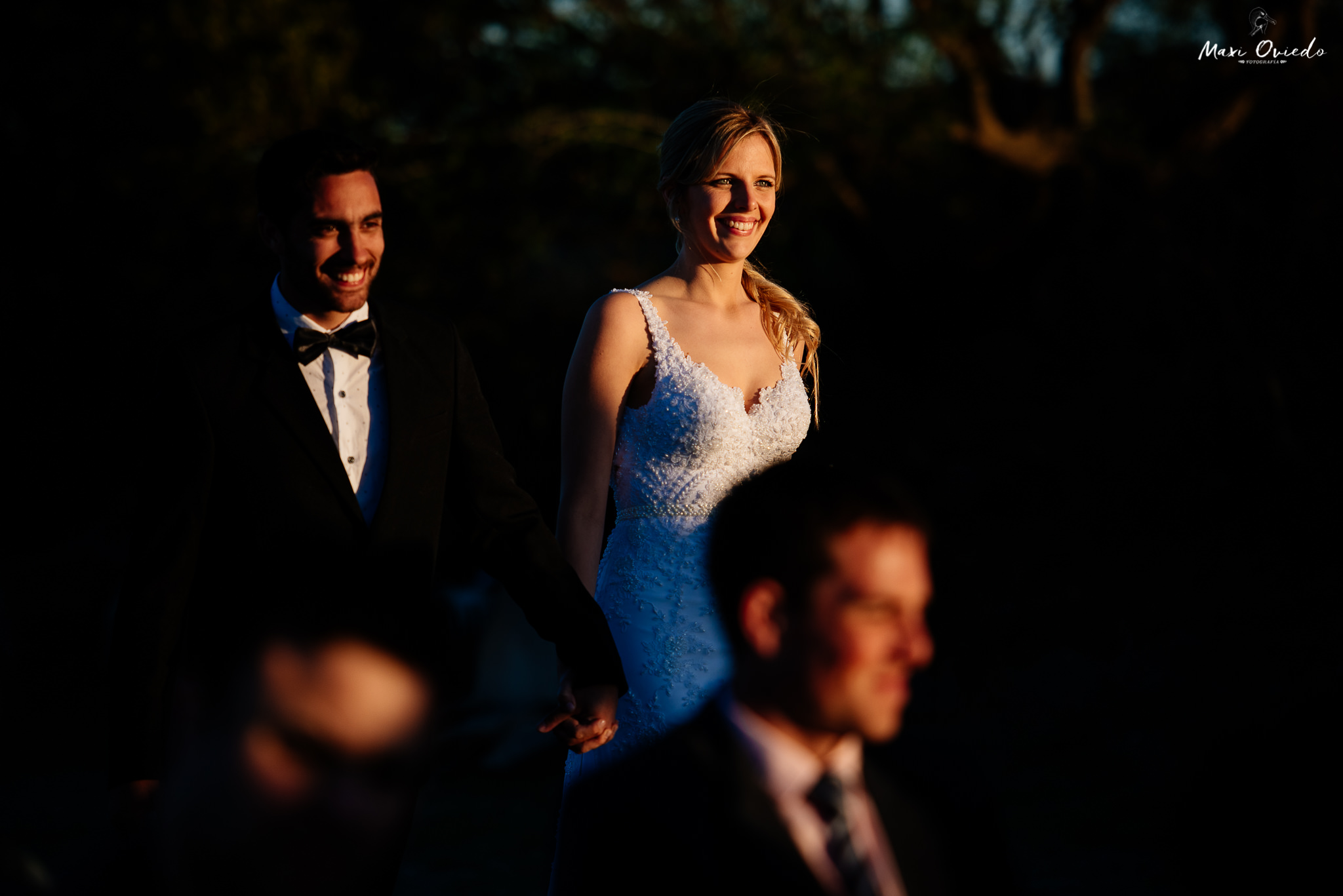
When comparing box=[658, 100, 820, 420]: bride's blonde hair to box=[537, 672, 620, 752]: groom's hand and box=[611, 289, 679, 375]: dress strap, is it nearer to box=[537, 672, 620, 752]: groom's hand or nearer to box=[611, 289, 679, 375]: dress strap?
box=[611, 289, 679, 375]: dress strap

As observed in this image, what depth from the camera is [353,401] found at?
2586 millimetres

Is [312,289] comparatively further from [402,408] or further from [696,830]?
[696,830]

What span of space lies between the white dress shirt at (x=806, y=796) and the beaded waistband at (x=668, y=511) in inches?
63.3

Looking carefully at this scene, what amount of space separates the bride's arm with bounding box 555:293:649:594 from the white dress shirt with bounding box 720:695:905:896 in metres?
1.50

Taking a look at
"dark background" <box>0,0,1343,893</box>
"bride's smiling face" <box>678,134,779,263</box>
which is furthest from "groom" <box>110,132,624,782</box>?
"dark background" <box>0,0,1343,893</box>

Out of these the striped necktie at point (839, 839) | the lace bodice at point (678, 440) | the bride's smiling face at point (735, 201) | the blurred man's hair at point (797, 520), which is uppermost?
the bride's smiling face at point (735, 201)

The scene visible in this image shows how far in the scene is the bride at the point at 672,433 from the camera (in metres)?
3.02

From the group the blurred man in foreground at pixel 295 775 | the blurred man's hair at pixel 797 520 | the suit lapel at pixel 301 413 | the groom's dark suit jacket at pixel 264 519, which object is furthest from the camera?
the suit lapel at pixel 301 413

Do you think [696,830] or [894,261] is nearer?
[696,830]

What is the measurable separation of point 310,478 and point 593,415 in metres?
0.81

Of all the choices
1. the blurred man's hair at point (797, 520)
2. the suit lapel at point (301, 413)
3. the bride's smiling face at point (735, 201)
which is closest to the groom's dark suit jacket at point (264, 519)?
the suit lapel at point (301, 413)

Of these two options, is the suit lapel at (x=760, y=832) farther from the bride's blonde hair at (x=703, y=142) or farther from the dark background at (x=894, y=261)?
the dark background at (x=894, y=261)

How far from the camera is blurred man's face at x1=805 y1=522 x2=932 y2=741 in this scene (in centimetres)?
146

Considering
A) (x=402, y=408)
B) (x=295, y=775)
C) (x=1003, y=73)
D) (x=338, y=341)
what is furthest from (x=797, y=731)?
(x=1003, y=73)
